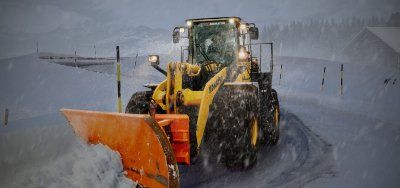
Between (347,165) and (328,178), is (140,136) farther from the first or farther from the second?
(347,165)

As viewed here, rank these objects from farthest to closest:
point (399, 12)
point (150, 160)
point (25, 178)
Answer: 1. point (399, 12)
2. point (150, 160)
3. point (25, 178)

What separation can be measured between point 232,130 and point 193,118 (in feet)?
1.97

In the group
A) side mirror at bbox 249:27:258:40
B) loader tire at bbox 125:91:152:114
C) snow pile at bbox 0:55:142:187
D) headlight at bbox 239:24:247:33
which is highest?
headlight at bbox 239:24:247:33

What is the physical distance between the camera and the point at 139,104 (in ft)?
19.7

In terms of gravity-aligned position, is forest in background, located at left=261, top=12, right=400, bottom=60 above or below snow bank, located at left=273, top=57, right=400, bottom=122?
above

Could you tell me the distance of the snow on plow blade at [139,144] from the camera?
13.0 feet

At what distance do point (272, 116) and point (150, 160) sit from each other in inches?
158

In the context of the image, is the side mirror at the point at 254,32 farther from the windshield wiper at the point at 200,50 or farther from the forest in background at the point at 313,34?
the forest in background at the point at 313,34

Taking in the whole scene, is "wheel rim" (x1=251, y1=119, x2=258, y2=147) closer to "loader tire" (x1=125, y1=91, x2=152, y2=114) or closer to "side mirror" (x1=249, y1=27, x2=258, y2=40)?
"loader tire" (x1=125, y1=91, x2=152, y2=114)

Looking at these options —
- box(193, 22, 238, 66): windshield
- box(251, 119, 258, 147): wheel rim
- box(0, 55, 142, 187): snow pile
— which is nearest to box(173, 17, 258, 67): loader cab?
box(193, 22, 238, 66): windshield

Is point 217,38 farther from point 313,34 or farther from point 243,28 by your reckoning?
point 313,34

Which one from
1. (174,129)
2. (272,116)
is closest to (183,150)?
(174,129)

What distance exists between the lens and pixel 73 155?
417 cm

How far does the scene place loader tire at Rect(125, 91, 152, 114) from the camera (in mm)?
5910
